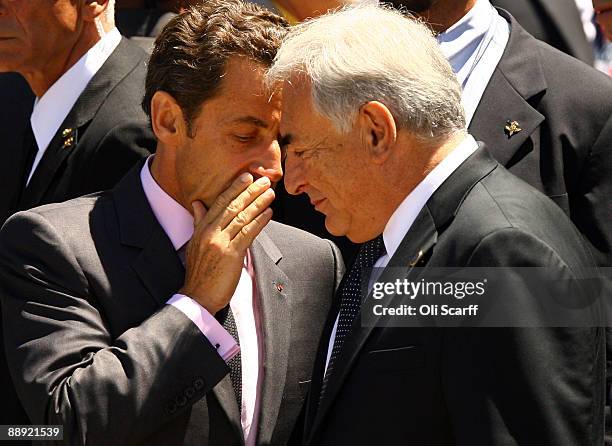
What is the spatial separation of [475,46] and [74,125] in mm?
1402

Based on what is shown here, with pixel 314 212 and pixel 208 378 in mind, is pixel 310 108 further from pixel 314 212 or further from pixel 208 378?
pixel 314 212

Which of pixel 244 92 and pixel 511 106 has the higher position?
pixel 244 92

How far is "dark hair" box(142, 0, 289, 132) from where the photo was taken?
11.0 feet

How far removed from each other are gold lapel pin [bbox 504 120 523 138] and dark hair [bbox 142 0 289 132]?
31.4 inches

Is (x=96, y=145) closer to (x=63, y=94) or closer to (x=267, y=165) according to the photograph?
(x=63, y=94)

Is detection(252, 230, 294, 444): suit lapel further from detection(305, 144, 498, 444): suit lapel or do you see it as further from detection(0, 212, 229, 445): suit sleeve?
detection(305, 144, 498, 444): suit lapel

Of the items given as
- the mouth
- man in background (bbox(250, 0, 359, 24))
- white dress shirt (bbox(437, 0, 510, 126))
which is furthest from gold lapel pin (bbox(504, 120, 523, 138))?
man in background (bbox(250, 0, 359, 24))

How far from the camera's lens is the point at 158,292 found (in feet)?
10.6

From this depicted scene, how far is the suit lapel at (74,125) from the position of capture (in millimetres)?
4039

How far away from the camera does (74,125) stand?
4.08 meters

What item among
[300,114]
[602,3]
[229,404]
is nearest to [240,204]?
[300,114]

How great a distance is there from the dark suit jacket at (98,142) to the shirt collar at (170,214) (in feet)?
1.95

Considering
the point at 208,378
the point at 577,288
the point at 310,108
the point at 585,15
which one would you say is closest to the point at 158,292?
the point at 208,378

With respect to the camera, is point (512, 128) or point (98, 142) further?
point (98, 142)
